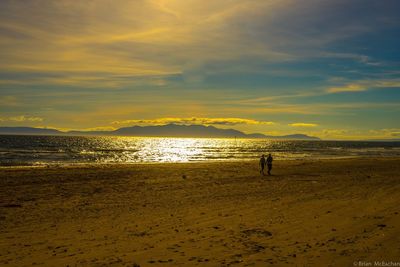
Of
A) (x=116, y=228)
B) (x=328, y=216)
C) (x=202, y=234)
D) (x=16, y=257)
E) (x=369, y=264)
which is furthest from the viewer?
(x=328, y=216)

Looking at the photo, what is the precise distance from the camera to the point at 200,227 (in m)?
10.6

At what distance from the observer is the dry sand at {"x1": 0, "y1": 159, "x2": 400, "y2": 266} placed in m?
7.78

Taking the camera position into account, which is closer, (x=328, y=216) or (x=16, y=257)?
(x=16, y=257)

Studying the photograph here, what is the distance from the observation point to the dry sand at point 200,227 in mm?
7777

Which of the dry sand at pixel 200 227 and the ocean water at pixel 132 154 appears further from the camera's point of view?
the ocean water at pixel 132 154

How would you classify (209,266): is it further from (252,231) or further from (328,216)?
(328,216)

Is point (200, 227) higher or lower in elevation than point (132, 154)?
higher

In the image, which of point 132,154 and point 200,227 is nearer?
point 200,227

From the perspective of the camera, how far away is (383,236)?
9086mm

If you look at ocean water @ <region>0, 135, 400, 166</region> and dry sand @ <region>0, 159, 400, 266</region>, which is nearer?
dry sand @ <region>0, 159, 400, 266</region>

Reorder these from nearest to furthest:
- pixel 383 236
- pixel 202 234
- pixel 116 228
Result: pixel 383 236 < pixel 202 234 < pixel 116 228

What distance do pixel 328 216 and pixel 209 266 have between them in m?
6.08

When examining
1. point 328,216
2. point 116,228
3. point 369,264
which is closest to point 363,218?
point 328,216

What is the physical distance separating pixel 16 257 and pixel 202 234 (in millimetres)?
4418
